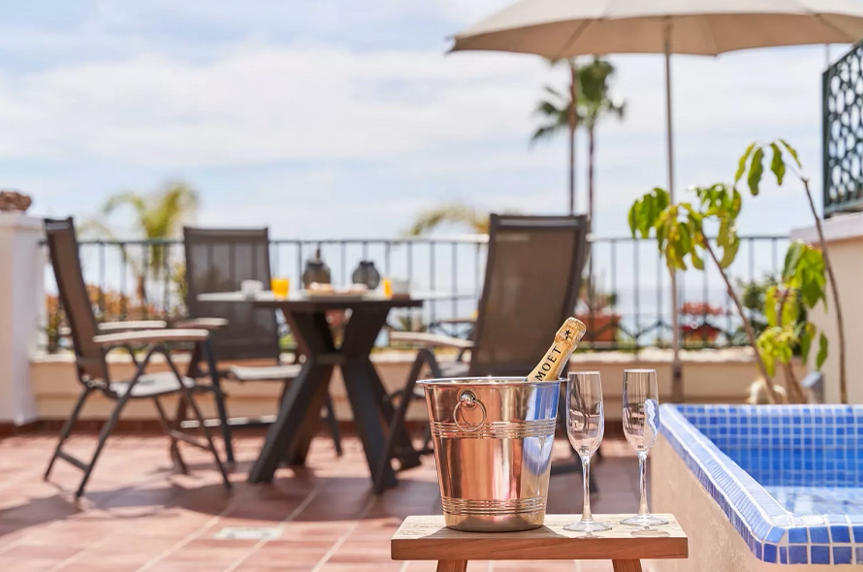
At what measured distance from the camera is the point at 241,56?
37.8 metres

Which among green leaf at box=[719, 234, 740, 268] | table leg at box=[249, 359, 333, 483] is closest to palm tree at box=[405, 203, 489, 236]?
table leg at box=[249, 359, 333, 483]

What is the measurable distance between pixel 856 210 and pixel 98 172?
36.8m

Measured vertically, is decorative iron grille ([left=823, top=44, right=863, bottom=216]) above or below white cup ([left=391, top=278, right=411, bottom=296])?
above

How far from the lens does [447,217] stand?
63.4ft

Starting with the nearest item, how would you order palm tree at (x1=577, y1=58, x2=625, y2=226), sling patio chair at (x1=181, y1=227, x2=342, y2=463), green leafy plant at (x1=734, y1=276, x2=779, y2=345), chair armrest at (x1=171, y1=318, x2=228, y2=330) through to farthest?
1. chair armrest at (x1=171, y1=318, x2=228, y2=330)
2. sling patio chair at (x1=181, y1=227, x2=342, y2=463)
3. green leafy plant at (x1=734, y1=276, x2=779, y2=345)
4. palm tree at (x1=577, y1=58, x2=625, y2=226)

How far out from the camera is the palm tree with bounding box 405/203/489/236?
63.1 ft

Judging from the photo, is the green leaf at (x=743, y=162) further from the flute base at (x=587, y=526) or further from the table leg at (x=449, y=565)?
the table leg at (x=449, y=565)

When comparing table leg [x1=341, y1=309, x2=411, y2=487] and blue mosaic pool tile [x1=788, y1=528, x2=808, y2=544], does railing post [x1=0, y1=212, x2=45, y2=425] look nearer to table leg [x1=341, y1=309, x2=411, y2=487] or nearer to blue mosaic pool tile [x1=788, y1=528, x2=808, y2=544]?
table leg [x1=341, y1=309, x2=411, y2=487]

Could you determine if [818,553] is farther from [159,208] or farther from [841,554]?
[159,208]

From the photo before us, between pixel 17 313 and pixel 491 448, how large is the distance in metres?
5.48

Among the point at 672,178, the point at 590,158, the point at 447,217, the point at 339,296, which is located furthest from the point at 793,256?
the point at 590,158

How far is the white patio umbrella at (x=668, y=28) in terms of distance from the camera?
201 inches

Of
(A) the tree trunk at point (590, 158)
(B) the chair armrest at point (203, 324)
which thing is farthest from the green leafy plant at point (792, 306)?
(A) the tree trunk at point (590, 158)

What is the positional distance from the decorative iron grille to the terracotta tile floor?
1617 mm
